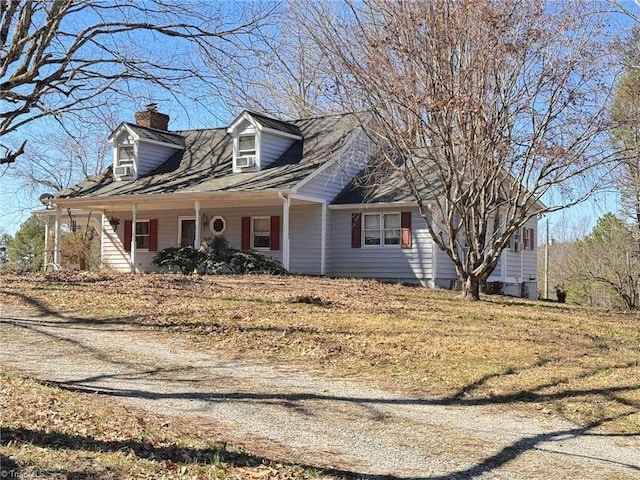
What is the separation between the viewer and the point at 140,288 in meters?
15.7

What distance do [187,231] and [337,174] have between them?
20.8 feet

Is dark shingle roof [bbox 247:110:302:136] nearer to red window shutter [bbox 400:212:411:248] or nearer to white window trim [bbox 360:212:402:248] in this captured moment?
white window trim [bbox 360:212:402:248]

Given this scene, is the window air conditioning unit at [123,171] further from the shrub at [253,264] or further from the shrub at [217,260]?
the shrub at [253,264]

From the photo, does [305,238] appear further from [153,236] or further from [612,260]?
[612,260]

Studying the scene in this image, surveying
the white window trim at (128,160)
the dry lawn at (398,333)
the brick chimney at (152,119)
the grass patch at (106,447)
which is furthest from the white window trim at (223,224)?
the grass patch at (106,447)

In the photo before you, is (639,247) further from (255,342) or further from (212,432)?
(212,432)

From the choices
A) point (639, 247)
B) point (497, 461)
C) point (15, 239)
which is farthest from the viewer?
point (15, 239)

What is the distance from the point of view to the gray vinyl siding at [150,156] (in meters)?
26.1

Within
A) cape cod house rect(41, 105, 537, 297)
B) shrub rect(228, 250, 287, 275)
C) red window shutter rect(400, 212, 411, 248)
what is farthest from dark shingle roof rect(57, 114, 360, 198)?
red window shutter rect(400, 212, 411, 248)

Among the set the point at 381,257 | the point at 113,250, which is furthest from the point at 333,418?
the point at 113,250

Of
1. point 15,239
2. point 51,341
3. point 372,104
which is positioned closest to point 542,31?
point 372,104

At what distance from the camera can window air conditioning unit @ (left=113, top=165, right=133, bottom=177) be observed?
26.3 meters

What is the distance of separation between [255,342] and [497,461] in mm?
5481

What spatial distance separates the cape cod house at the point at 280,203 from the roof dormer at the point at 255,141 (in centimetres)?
4
